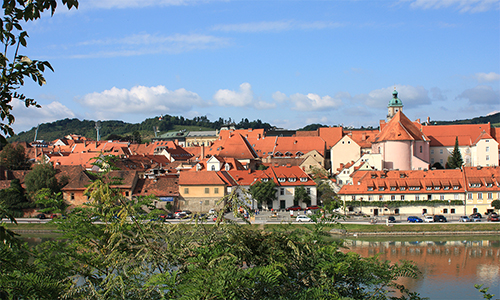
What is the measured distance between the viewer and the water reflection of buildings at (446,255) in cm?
2344

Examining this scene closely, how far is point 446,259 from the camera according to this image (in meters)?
26.4

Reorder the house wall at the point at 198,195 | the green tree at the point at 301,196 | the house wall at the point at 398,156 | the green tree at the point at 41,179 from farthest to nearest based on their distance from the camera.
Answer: the house wall at the point at 398,156 → the green tree at the point at 301,196 → the house wall at the point at 198,195 → the green tree at the point at 41,179

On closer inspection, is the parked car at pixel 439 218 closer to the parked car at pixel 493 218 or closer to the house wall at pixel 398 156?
the parked car at pixel 493 218

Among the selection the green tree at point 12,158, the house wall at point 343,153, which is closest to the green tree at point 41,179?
the green tree at point 12,158

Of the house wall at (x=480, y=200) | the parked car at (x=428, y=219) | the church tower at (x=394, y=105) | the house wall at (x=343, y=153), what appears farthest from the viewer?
the church tower at (x=394, y=105)

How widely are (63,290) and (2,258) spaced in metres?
0.81

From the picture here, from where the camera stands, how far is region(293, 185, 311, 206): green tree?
140 feet

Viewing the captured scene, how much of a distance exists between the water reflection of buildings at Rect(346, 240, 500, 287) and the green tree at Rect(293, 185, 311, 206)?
38.7 ft

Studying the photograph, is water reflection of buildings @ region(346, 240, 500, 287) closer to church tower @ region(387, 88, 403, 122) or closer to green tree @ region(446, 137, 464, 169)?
green tree @ region(446, 137, 464, 169)

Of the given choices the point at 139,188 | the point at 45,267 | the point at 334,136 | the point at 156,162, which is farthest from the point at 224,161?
the point at 45,267

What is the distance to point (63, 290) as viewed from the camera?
451 centimetres

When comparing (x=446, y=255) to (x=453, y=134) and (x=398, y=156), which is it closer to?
(x=398, y=156)

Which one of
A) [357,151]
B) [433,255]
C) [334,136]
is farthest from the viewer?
[334,136]

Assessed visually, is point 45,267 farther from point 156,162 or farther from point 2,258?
point 156,162
